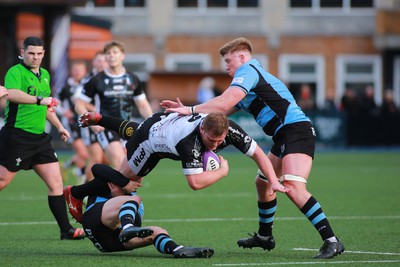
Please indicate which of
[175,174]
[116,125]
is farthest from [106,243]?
[175,174]

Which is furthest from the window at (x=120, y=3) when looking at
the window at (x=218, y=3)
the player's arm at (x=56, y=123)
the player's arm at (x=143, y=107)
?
the player's arm at (x=56, y=123)

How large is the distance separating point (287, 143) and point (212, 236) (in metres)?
2.24

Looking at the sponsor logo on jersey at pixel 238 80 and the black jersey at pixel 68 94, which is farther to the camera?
the black jersey at pixel 68 94

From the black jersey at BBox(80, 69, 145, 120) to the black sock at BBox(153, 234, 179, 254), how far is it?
18.8ft

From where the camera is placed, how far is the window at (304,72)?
46.2 m

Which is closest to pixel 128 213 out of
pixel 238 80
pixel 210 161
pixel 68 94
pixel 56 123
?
pixel 210 161

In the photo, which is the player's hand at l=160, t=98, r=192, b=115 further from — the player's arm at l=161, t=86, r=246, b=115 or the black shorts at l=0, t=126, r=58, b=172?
the black shorts at l=0, t=126, r=58, b=172

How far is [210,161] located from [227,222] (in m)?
4.25

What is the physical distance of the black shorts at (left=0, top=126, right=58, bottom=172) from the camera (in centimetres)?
1225

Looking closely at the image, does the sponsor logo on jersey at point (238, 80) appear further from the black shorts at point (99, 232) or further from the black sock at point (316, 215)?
the black shorts at point (99, 232)

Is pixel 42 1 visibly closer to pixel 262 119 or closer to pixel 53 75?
pixel 53 75

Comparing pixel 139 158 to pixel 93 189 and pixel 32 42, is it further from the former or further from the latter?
pixel 32 42

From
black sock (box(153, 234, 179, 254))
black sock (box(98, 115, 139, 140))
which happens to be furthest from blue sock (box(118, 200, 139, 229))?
black sock (box(98, 115, 139, 140))

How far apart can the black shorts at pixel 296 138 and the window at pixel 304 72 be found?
35255mm
